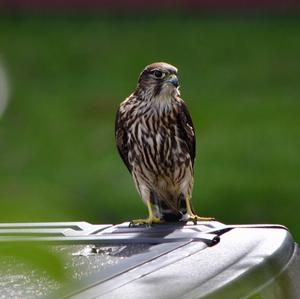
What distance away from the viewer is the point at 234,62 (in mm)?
22641

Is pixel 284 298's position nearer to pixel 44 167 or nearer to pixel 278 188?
pixel 278 188

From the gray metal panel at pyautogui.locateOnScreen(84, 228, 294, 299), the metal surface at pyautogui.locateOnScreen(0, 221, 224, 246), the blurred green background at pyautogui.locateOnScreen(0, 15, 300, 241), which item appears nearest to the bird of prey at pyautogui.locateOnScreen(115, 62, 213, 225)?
the metal surface at pyautogui.locateOnScreen(0, 221, 224, 246)

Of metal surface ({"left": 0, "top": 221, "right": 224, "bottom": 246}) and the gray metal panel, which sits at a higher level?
the gray metal panel

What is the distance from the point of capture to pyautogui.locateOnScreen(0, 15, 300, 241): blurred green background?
49.1 ft

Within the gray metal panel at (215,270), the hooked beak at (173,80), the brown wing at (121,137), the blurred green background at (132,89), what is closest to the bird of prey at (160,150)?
the brown wing at (121,137)

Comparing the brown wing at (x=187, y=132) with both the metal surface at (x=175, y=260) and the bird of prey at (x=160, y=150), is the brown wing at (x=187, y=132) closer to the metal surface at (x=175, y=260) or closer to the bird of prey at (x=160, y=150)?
the bird of prey at (x=160, y=150)

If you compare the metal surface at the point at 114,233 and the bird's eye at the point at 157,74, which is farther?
the bird's eye at the point at 157,74

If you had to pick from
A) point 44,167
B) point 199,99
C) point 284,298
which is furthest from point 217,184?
point 284,298

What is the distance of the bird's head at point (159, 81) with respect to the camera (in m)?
6.98

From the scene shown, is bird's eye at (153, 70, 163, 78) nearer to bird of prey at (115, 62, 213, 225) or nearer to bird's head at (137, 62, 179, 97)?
bird's head at (137, 62, 179, 97)

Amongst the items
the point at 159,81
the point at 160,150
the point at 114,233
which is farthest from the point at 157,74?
the point at 114,233

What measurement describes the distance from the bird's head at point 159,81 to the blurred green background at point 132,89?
4.85 metres

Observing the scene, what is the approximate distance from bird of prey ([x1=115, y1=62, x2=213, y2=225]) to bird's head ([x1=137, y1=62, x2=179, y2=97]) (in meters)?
0.08

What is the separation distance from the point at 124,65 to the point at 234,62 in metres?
1.78
